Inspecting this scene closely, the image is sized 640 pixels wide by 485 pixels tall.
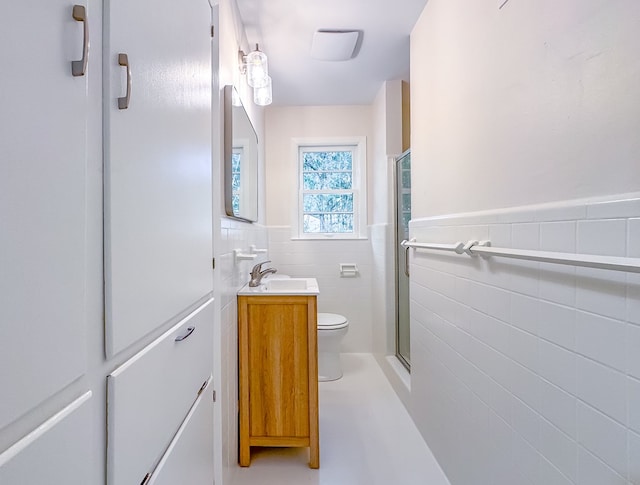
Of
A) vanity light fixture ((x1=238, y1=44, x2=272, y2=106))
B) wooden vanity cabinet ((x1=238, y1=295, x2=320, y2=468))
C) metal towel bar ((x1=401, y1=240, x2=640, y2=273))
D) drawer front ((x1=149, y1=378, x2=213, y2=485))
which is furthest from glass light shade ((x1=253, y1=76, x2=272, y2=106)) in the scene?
drawer front ((x1=149, y1=378, x2=213, y2=485))

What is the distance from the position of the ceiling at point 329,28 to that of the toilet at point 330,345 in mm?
1977

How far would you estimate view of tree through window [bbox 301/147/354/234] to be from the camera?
334cm

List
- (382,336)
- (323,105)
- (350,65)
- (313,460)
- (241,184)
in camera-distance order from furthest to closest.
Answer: (323,105) → (382,336) → (350,65) → (241,184) → (313,460)

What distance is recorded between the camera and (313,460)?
1.65 m

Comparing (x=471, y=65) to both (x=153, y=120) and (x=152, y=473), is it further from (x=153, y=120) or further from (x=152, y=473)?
(x=152, y=473)

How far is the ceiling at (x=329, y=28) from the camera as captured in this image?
1.86 meters

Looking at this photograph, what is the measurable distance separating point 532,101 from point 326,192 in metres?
2.44

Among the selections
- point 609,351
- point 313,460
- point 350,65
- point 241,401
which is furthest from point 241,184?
point 609,351

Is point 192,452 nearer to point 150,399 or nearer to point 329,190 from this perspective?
point 150,399

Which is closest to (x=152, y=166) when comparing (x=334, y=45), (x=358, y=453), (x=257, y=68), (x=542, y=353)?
(x=542, y=353)

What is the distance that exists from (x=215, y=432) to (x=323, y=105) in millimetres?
2892
